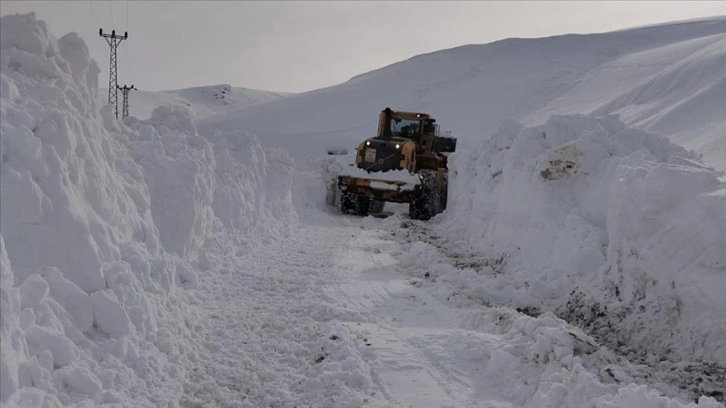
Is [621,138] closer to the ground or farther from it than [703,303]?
farther from it

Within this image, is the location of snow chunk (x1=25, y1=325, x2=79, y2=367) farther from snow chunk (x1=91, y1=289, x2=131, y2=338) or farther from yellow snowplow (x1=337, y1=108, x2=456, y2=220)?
yellow snowplow (x1=337, y1=108, x2=456, y2=220)

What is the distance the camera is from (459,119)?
48406mm

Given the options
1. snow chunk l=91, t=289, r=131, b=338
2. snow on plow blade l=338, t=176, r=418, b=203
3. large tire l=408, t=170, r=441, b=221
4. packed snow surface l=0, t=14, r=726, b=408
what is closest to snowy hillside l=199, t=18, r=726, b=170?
large tire l=408, t=170, r=441, b=221

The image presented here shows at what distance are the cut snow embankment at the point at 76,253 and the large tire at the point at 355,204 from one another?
8.96 meters

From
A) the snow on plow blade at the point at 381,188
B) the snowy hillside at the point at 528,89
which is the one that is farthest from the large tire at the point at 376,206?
the snowy hillside at the point at 528,89

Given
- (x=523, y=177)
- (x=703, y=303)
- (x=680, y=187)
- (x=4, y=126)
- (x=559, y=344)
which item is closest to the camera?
(x=4, y=126)

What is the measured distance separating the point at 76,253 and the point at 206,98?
425ft

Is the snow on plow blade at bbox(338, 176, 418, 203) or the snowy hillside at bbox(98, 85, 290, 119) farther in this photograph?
the snowy hillside at bbox(98, 85, 290, 119)

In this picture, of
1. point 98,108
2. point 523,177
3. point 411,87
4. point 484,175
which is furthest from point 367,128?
point 98,108

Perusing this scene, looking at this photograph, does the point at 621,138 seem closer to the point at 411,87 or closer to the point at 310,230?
the point at 310,230

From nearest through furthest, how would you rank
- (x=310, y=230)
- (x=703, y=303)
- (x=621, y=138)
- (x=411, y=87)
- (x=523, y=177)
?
(x=703, y=303), (x=621, y=138), (x=523, y=177), (x=310, y=230), (x=411, y=87)

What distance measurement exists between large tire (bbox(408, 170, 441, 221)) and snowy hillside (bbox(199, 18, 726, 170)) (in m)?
6.38

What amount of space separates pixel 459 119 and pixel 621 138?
39.3m

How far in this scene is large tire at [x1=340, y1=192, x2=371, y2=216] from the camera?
53.7 ft
